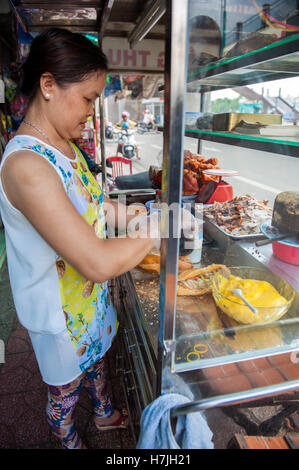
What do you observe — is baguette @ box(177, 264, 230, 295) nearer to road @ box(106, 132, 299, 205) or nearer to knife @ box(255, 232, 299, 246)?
knife @ box(255, 232, 299, 246)

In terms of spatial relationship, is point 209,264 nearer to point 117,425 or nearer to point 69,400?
point 69,400

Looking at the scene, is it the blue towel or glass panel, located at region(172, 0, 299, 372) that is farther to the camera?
glass panel, located at region(172, 0, 299, 372)

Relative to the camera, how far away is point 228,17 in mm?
1561

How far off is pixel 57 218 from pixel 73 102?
48cm

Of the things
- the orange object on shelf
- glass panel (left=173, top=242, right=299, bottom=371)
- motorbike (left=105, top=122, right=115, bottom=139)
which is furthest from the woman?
motorbike (left=105, top=122, right=115, bottom=139)

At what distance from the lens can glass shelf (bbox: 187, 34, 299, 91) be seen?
99 centimetres

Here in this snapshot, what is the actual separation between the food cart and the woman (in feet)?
0.75

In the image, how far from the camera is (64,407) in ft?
4.95

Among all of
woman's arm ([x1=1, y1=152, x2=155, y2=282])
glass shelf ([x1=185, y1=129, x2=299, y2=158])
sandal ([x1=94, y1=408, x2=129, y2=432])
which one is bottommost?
sandal ([x1=94, y1=408, x2=129, y2=432])

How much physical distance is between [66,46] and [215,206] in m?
1.43

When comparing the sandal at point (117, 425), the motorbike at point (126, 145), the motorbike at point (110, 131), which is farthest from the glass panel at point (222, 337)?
the motorbike at point (110, 131)

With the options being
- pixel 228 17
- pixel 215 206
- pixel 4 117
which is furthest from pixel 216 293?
pixel 4 117

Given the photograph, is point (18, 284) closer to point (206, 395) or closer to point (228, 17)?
point (206, 395)

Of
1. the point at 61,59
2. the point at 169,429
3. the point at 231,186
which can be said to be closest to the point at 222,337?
the point at 169,429
